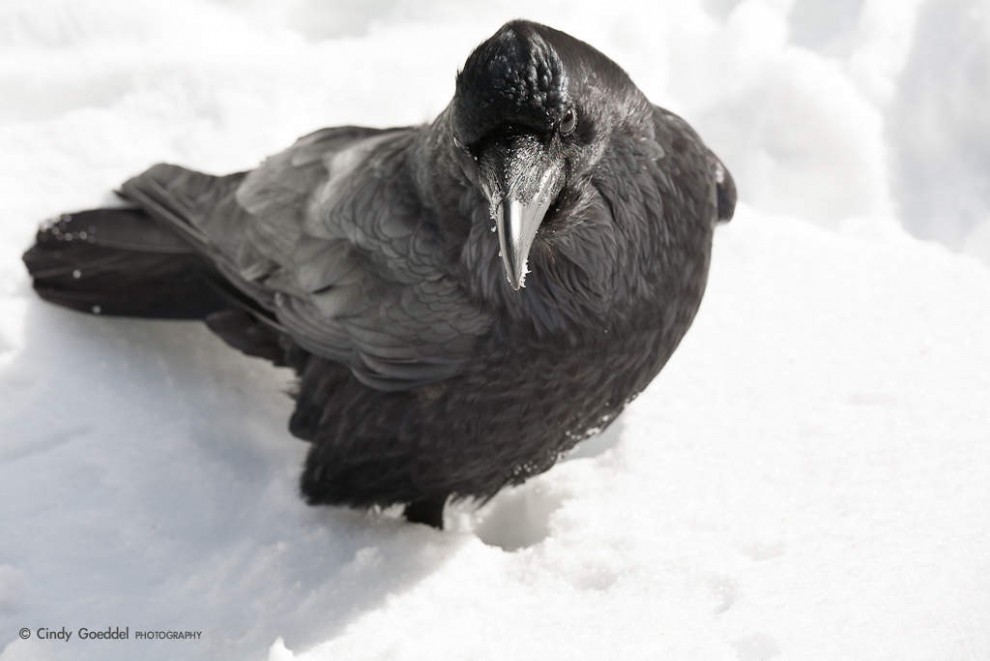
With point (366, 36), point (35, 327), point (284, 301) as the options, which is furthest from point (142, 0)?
point (284, 301)

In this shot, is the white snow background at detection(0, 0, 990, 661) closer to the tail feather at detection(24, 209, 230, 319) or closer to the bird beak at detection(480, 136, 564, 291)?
the tail feather at detection(24, 209, 230, 319)

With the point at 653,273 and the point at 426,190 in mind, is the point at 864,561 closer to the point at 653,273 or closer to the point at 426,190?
the point at 653,273

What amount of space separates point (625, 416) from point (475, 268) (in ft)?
3.46

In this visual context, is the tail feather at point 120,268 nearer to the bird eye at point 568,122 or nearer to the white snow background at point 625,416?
the white snow background at point 625,416

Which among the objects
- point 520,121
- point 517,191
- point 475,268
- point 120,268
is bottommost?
point 120,268

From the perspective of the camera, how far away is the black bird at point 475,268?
9.14ft

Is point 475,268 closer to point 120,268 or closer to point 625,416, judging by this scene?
point 625,416

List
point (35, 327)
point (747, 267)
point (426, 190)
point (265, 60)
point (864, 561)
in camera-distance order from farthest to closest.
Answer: point (265, 60), point (747, 267), point (35, 327), point (426, 190), point (864, 561)

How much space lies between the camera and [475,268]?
10.6 feet

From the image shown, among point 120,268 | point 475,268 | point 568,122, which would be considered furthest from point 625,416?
point 120,268

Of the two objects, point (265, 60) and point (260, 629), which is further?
point (265, 60)

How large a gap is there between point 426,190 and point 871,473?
153 centimetres

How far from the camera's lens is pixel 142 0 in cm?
542

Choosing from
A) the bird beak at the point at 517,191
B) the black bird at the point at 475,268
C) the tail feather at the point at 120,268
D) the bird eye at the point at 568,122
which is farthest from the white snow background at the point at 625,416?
the bird eye at the point at 568,122
